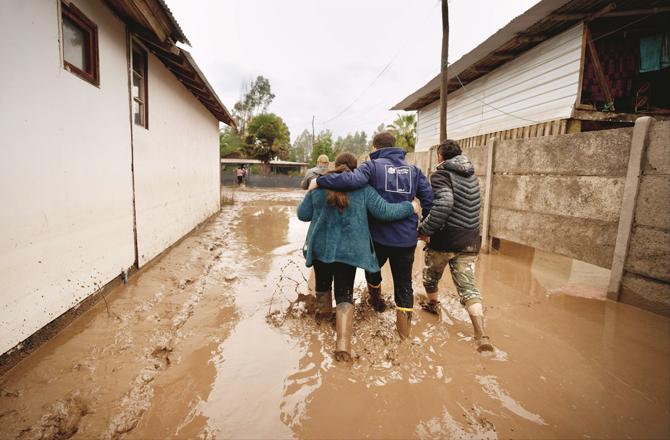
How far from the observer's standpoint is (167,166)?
6.52 m

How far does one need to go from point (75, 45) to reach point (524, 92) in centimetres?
989

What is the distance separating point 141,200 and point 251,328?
3.12 meters

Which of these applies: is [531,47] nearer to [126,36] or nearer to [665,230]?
[665,230]

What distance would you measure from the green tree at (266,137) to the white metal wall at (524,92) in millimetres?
23302

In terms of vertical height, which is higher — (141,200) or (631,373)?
(141,200)

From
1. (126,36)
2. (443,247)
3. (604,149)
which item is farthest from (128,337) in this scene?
(604,149)

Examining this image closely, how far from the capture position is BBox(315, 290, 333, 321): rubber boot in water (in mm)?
3438

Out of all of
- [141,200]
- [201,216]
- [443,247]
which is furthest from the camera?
[201,216]

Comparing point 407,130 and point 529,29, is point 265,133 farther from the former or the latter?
point 529,29

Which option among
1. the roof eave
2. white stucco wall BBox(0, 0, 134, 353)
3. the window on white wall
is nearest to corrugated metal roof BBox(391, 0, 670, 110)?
the roof eave

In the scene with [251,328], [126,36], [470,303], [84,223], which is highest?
[126,36]

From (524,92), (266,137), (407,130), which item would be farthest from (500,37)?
(266,137)

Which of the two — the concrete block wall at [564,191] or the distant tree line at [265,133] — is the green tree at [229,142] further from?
the concrete block wall at [564,191]

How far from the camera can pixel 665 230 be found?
345cm
